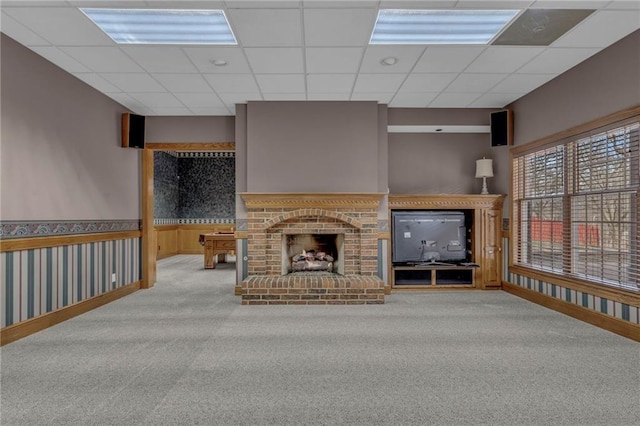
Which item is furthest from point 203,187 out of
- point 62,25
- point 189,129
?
point 62,25

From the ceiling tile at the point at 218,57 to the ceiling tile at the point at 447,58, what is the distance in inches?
71.8

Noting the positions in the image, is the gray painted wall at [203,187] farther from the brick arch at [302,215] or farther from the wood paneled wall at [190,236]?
the brick arch at [302,215]

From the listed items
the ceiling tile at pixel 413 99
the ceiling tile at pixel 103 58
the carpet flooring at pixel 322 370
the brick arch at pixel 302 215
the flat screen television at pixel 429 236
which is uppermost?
the ceiling tile at pixel 413 99

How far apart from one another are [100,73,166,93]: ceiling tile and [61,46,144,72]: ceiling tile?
13 centimetres

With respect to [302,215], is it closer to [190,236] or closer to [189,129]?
[189,129]

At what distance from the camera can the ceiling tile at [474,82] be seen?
383 cm

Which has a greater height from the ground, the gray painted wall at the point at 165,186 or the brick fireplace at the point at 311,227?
the gray painted wall at the point at 165,186

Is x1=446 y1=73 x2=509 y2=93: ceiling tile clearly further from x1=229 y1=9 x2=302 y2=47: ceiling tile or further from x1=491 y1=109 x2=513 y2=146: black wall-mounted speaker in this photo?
x1=229 y1=9 x2=302 y2=47: ceiling tile

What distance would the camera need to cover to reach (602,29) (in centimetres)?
287

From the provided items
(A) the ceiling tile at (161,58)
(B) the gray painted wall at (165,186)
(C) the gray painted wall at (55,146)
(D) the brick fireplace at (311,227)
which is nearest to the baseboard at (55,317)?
(C) the gray painted wall at (55,146)

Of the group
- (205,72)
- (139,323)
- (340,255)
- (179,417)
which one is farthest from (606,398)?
(205,72)

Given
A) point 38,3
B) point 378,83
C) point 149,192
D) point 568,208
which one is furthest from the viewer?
point 149,192

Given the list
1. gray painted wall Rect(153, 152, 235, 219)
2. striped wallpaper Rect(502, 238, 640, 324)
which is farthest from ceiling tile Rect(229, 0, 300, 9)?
gray painted wall Rect(153, 152, 235, 219)

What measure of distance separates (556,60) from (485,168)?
5.95ft
